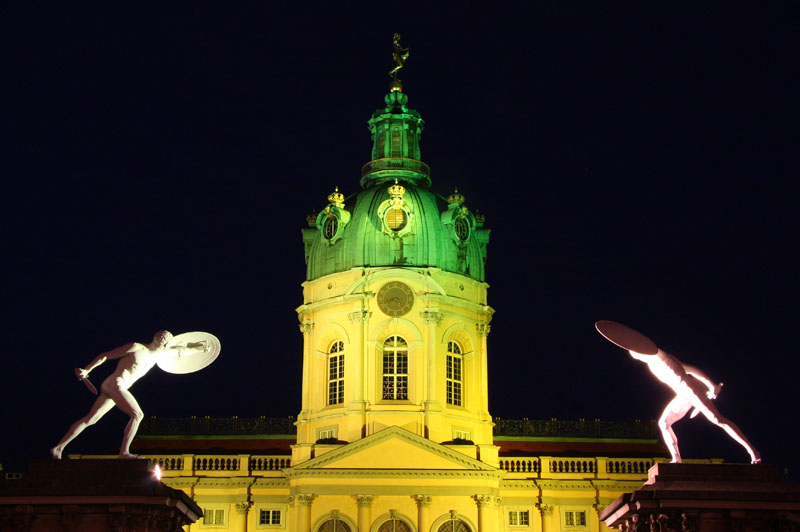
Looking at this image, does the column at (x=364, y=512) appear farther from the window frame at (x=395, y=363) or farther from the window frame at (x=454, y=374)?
the window frame at (x=454, y=374)

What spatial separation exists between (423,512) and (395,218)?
47.3 feet

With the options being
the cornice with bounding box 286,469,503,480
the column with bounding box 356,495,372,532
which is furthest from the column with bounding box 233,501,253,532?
the column with bounding box 356,495,372,532

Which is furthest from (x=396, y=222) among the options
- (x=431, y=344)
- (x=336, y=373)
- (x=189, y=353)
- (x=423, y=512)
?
(x=189, y=353)

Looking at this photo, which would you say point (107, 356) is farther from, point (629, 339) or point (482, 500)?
point (482, 500)

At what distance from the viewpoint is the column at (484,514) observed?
5853cm

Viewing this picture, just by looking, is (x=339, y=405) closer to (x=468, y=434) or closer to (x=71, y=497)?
(x=468, y=434)

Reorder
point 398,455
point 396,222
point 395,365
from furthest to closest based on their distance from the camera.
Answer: point 396,222
point 395,365
point 398,455

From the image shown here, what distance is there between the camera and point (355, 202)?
65.1 meters

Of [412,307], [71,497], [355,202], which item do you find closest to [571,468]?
[412,307]

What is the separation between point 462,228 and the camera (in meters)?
64.6

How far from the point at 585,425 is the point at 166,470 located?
897 inches

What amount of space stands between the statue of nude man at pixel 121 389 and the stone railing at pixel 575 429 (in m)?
41.9

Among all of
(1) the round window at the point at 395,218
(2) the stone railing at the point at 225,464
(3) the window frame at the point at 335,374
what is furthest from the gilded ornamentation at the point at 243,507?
(1) the round window at the point at 395,218

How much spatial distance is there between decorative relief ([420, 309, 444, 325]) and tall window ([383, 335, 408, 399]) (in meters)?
1.71
